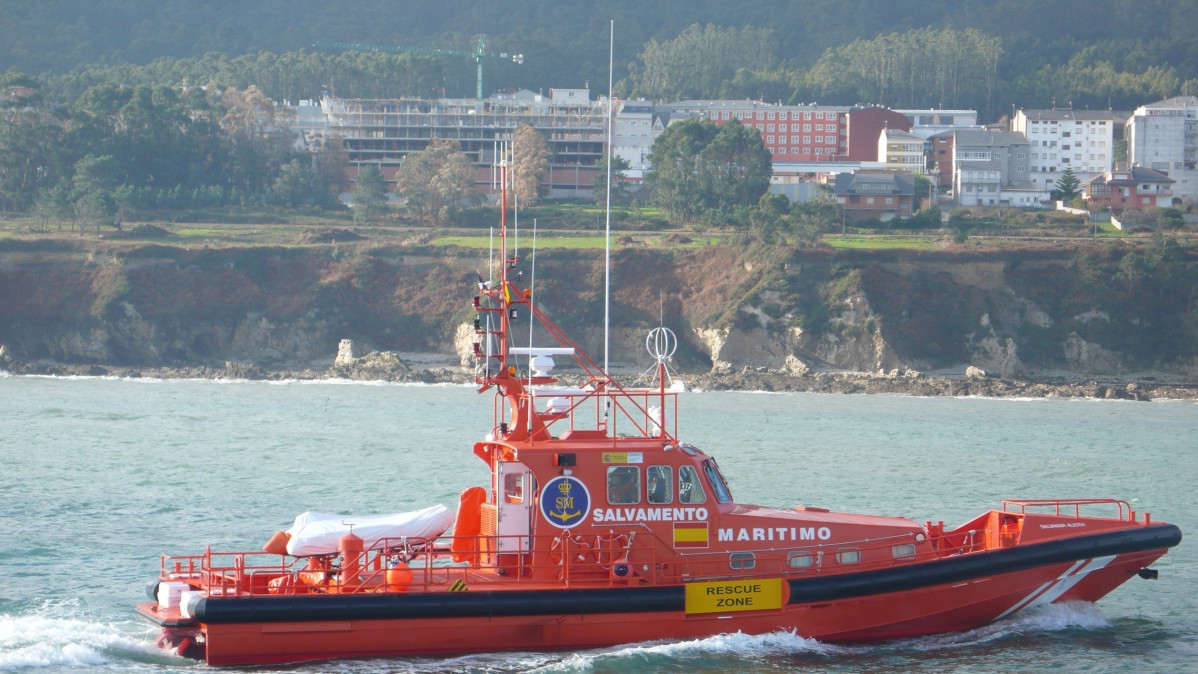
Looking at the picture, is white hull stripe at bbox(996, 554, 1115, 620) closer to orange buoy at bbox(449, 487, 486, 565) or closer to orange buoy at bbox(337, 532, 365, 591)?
orange buoy at bbox(449, 487, 486, 565)

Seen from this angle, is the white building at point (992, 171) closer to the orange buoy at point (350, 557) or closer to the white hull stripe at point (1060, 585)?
the white hull stripe at point (1060, 585)

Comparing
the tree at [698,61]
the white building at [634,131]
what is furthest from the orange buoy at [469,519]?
the tree at [698,61]

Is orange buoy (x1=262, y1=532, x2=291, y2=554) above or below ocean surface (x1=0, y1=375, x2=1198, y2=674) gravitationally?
above

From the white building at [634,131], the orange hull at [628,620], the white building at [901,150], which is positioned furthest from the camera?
the white building at [634,131]

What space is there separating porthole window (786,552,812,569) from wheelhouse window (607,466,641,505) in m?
1.66

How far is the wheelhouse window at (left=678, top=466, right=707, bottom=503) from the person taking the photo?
13766 millimetres

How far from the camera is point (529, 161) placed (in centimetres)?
7831

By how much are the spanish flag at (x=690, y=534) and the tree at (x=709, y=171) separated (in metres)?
52.0

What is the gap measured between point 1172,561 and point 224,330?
139ft

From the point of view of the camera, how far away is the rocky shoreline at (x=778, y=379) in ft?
150

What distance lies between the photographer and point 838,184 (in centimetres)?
7206

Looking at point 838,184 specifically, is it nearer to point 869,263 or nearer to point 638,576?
point 869,263

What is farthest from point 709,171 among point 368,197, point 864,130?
point 864,130

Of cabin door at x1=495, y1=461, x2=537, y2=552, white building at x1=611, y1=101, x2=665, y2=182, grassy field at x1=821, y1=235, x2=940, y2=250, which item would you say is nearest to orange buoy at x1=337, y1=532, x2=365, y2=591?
cabin door at x1=495, y1=461, x2=537, y2=552
